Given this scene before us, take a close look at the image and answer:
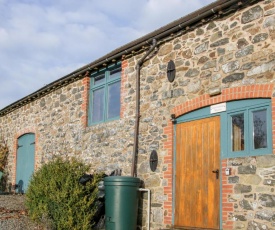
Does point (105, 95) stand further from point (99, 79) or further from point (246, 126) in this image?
point (246, 126)

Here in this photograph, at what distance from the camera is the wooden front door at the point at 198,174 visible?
8.03m

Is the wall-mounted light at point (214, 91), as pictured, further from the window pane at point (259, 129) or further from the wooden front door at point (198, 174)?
the window pane at point (259, 129)

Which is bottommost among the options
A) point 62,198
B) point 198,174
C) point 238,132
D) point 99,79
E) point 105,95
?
point 62,198

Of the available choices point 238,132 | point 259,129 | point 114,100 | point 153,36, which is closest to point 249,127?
point 259,129

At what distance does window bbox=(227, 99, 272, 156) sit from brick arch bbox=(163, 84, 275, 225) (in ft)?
0.47

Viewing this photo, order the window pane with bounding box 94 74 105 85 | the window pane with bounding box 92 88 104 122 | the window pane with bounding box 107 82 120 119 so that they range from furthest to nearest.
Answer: the window pane with bounding box 94 74 105 85, the window pane with bounding box 92 88 104 122, the window pane with bounding box 107 82 120 119

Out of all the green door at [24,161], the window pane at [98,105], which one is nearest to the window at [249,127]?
the window pane at [98,105]

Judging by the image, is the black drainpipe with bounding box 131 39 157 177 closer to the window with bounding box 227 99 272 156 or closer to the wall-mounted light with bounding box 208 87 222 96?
the wall-mounted light with bounding box 208 87 222 96

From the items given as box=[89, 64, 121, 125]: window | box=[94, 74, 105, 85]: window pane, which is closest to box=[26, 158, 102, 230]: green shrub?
box=[89, 64, 121, 125]: window

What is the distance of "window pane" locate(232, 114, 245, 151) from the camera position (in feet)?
25.4

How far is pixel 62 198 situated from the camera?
888cm

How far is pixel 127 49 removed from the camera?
417 inches

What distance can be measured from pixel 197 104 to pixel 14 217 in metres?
4.92

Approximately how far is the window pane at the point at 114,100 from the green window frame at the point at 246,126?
11.0 ft
